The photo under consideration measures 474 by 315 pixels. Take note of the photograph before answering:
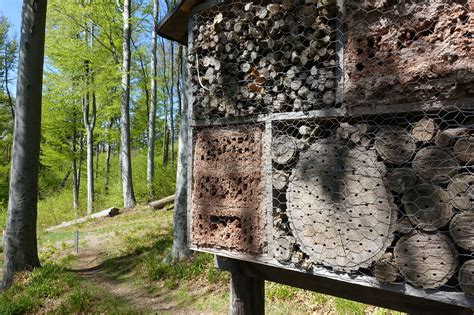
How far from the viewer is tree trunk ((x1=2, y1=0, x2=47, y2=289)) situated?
24.0 feet

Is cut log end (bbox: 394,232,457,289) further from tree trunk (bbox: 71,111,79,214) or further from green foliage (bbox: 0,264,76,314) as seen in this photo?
tree trunk (bbox: 71,111,79,214)

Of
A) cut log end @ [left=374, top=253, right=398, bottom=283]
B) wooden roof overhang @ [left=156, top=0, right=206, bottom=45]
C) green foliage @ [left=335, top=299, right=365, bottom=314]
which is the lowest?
green foliage @ [left=335, top=299, right=365, bottom=314]

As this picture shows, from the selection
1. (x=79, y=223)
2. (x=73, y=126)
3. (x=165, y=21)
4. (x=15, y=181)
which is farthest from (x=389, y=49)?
(x=73, y=126)

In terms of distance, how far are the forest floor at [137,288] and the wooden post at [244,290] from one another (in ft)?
5.58

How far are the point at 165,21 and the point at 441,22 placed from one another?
7.47 ft

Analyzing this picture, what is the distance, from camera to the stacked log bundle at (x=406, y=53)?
1742 mm

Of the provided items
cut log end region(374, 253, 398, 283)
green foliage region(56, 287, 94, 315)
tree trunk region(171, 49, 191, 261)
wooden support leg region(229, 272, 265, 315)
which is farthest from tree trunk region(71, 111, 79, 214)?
cut log end region(374, 253, 398, 283)

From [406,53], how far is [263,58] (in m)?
1.00

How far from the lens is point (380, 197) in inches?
79.1

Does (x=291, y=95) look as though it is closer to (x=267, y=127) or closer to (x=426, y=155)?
(x=267, y=127)

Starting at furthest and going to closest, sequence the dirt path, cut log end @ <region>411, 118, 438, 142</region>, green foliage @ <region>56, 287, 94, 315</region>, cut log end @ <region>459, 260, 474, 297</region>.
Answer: the dirt path → green foliage @ <region>56, 287, 94, 315</region> → cut log end @ <region>411, 118, 438, 142</region> → cut log end @ <region>459, 260, 474, 297</region>

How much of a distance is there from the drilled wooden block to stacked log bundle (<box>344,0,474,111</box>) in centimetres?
86

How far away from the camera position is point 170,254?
735 centimetres

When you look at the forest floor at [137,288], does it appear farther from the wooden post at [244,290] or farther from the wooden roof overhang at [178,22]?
the wooden roof overhang at [178,22]
